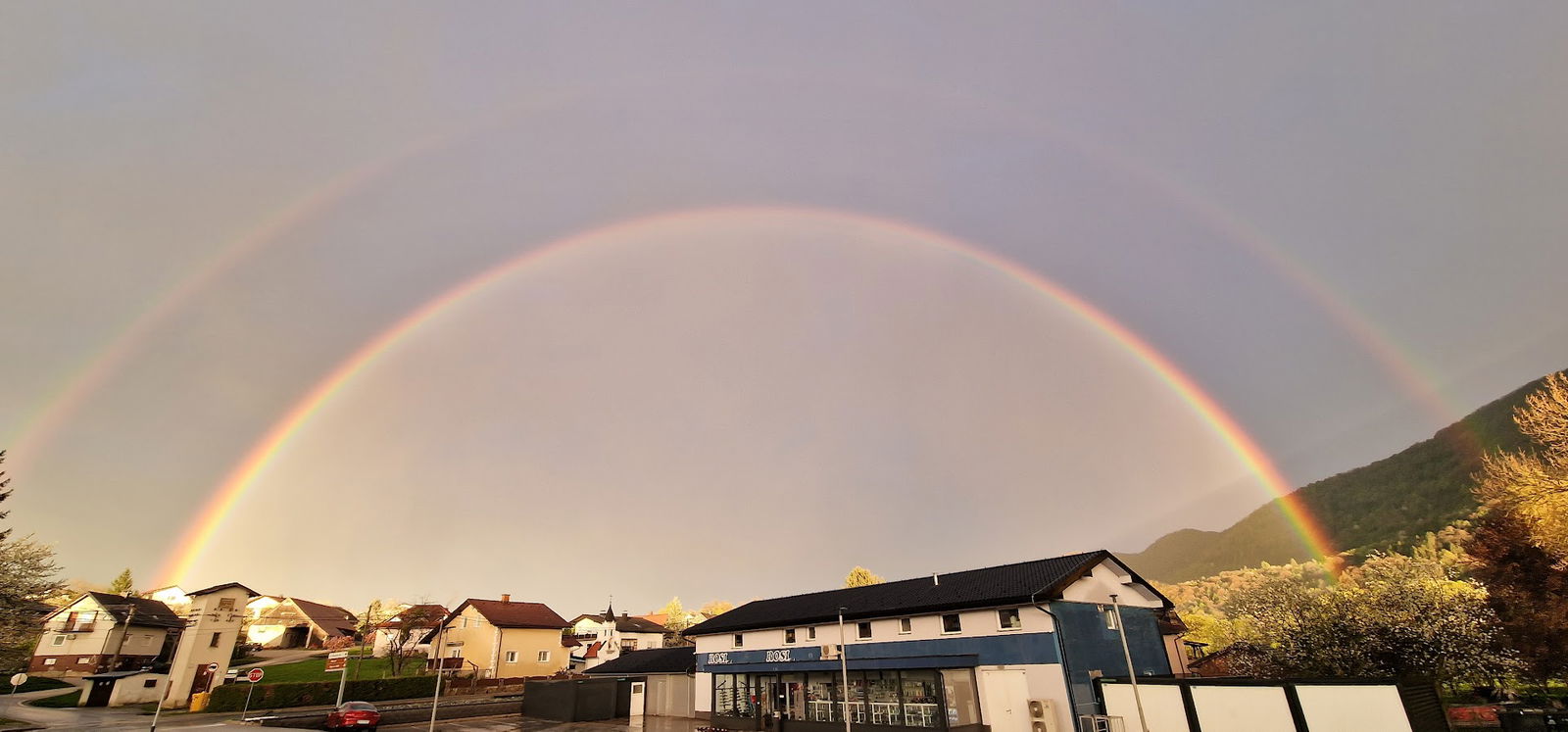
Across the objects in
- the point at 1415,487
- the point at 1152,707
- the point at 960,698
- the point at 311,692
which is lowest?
the point at 1152,707

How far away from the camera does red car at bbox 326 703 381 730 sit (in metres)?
36.5

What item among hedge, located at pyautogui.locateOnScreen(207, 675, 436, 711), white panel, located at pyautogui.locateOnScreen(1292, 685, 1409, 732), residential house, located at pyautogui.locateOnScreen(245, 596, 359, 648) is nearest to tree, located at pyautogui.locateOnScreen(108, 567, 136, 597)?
residential house, located at pyautogui.locateOnScreen(245, 596, 359, 648)

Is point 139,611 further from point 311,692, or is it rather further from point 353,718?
point 353,718

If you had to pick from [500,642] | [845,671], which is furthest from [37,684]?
[845,671]

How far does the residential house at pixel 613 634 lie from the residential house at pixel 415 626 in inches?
1140

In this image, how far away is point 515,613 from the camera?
78.2 meters

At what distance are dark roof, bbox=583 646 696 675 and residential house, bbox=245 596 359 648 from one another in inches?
2692

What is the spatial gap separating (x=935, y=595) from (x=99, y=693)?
213 ft

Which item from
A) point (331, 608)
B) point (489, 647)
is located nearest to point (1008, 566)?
point (489, 647)

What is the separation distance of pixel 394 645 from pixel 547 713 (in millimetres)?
31158

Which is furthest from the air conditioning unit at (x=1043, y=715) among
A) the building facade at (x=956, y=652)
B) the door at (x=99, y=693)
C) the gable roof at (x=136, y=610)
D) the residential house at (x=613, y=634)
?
the residential house at (x=613, y=634)

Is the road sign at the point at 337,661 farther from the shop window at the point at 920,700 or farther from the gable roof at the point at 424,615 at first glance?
the gable roof at the point at 424,615

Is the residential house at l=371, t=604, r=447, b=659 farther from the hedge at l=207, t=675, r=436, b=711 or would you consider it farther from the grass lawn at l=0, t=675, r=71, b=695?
the grass lawn at l=0, t=675, r=71, b=695

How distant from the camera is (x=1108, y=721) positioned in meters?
26.6
